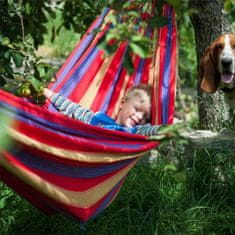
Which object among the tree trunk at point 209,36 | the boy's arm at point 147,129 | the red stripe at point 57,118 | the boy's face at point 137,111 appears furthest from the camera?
the tree trunk at point 209,36

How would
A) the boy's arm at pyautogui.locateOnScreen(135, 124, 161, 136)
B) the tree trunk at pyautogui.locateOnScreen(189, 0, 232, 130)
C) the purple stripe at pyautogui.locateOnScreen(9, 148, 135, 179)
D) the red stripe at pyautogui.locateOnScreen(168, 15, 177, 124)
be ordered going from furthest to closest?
1. the tree trunk at pyautogui.locateOnScreen(189, 0, 232, 130)
2. the red stripe at pyautogui.locateOnScreen(168, 15, 177, 124)
3. the boy's arm at pyautogui.locateOnScreen(135, 124, 161, 136)
4. the purple stripe at pyautogui.locateOnScreen(9, 148, 135, 179)

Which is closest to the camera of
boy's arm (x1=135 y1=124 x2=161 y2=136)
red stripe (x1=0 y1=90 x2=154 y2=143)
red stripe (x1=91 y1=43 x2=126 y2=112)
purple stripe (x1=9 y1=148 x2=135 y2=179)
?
red stripe (x1=0 y1=90 x2=154 y2=143)

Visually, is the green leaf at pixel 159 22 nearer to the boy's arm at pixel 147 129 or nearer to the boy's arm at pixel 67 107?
the boy's arm at pixel 147 129

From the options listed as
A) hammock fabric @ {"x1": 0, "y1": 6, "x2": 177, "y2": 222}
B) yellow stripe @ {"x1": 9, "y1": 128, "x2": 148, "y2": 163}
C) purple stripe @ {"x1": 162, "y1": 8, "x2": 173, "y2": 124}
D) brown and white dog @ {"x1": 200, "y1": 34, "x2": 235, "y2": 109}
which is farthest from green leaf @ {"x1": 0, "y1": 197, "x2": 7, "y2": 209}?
brown and white dog @ {"x1": 200, "y1": 34, "x2": 235, "y2": 109}

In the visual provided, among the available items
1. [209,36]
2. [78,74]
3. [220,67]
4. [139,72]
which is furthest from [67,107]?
[209,36]

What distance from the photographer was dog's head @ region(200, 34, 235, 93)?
308 cm

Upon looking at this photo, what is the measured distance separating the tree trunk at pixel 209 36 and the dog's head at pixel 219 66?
0.34 metres

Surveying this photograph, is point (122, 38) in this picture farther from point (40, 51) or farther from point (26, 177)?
point (40, 51)

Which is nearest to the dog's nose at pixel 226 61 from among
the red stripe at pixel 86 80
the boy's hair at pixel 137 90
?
the boy's hair at pixel 137 90

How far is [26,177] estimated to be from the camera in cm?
236

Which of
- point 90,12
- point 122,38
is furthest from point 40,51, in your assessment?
point 122,38

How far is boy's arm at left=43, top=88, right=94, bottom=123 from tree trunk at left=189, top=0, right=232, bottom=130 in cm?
96

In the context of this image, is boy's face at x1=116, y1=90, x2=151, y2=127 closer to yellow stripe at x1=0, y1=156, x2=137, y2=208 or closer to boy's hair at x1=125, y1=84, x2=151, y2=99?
boy's hair at x1=125, y1=84, x2=151, y2=99

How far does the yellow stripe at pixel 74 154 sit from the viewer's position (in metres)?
2.30
